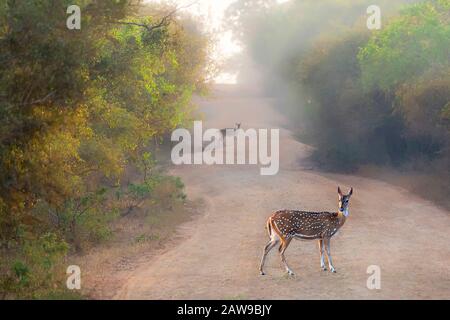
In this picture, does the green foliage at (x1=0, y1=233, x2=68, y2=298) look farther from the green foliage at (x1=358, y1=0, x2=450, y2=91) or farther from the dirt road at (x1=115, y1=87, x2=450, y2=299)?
the green foliage at (x1=358, y1=0, x2=450, y2=91)

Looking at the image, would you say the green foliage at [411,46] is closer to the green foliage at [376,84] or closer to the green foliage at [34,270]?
the green foliage at [376,84]

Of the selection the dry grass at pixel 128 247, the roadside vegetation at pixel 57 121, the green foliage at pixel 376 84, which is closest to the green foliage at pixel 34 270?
the roadside vegetation at pixel 57 121

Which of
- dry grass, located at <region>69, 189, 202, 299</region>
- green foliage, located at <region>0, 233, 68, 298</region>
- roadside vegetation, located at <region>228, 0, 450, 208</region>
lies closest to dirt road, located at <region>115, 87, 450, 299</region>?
dry grass, located at <region>69, 189, 202, 299</region>

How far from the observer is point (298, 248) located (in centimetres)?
1856

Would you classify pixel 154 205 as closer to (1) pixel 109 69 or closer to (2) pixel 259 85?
(1) pixel 109 69

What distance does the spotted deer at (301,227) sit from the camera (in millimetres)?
14828

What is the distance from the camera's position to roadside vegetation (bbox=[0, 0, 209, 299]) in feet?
38.6

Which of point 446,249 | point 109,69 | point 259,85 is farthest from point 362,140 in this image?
point 259,85

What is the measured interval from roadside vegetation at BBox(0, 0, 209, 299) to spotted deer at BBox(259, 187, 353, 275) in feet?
17.2

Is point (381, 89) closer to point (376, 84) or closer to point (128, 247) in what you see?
point (376, 84)

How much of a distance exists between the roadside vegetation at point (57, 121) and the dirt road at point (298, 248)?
2685mm

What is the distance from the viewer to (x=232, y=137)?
5275 cm

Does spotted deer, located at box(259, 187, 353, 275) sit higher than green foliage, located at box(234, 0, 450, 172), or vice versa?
green foliage, located at box(234, 0, 450, 172)

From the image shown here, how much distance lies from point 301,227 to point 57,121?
6.65 m
